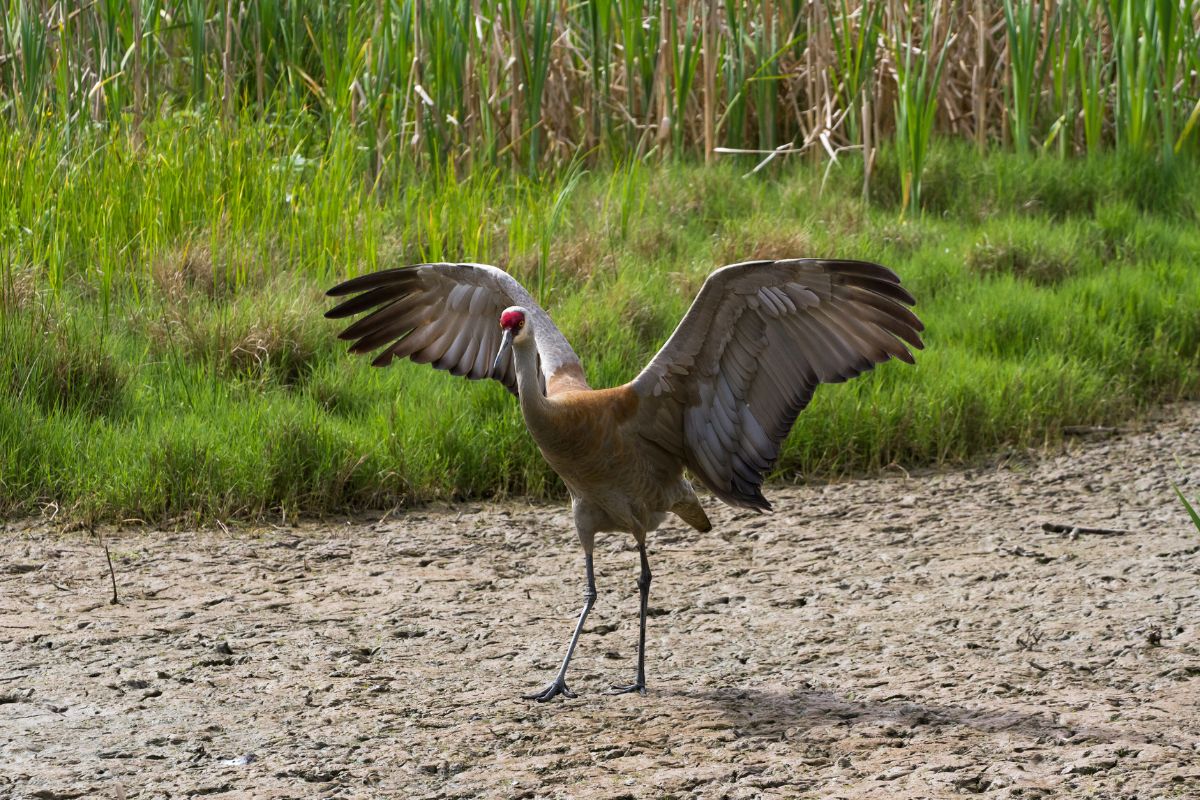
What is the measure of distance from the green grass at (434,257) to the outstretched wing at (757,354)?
1.63 metres

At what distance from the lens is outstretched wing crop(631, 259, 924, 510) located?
13.5 feet

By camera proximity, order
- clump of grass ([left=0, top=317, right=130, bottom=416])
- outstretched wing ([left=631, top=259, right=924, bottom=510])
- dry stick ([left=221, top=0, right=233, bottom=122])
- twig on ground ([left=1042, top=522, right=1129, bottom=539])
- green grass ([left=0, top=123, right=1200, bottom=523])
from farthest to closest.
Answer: dry stick ([left=221, top=0, right=233, bottom=122]) → clump of grass ([left=0, top=317, right=130, bottom=416]) → green grass ([left=0, top=123, right=1200, bottom=523]) → twig on ground ([left=1042, top=522, right=1129, bottom=539]) → outstretched wing ([left=631, top=259, right=924, bottom=510])

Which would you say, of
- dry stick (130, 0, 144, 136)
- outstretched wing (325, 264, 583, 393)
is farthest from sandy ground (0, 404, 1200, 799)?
dry stick (130, 0, 144, 136)

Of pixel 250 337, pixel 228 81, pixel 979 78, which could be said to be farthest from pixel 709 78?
pixel 250 337

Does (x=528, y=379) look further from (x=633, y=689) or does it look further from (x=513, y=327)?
(x=633, y=689)

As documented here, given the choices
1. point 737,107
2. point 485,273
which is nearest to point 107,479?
point 485,273

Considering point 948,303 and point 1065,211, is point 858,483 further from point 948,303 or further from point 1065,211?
point 1065,211

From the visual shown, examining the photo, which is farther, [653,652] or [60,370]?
[60,370]

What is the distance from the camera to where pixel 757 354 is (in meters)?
4.32

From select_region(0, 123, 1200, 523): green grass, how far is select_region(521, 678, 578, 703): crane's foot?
1.87 meters

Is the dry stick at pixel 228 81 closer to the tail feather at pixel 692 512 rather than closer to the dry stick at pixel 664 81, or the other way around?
the dry stick at pixel 664 81

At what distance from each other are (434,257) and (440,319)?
199 centimetres

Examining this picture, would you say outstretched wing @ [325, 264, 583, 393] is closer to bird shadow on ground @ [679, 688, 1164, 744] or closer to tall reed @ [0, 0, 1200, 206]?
bird shadow on ground @ [679, 688, 1164, 744]

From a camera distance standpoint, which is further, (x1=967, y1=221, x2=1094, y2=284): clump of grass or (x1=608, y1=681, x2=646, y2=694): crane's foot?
(x1=967, y1=221, x2=1094, y2=284): clump of grass
